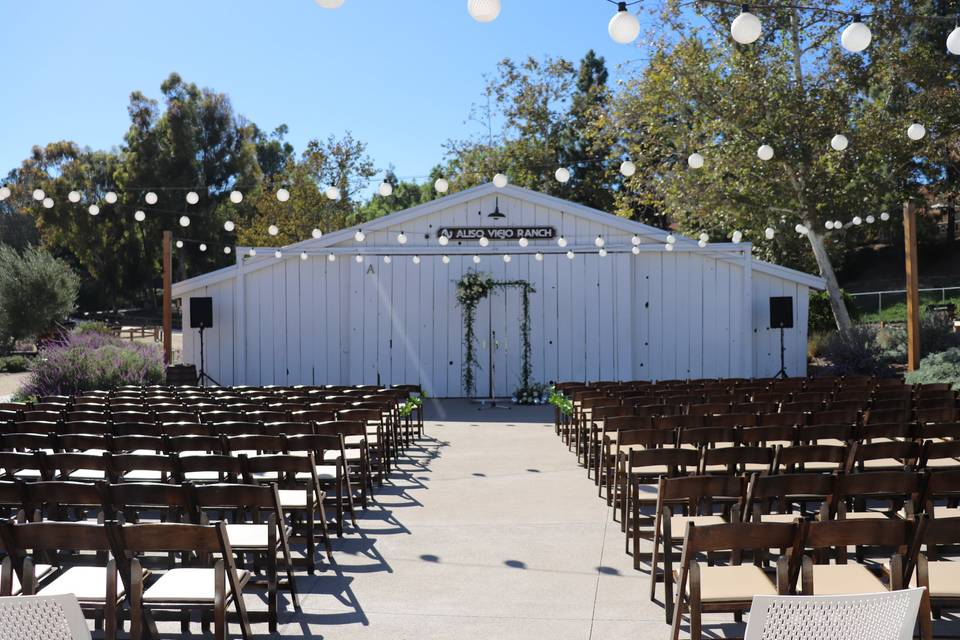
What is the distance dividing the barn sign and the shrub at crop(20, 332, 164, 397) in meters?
6.81

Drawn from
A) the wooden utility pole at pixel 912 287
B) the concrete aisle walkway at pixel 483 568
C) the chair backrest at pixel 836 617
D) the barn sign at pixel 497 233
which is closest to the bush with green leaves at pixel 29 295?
the barn sign at pixel 497 233

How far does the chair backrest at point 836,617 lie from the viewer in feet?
10.2

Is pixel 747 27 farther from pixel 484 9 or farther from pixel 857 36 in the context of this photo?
pixel 484 9

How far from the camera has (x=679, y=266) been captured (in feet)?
63.6

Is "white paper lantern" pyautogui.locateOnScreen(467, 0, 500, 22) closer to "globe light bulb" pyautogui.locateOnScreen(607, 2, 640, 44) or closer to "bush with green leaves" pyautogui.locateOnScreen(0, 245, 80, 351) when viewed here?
"globe light bulb" pyautogui.locateOnScreen(607, 2, 640, 44)

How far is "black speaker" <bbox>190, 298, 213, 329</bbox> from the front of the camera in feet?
61.6

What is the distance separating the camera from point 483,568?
5.99 m

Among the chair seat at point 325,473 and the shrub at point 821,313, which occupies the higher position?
the shrub at point 821,313

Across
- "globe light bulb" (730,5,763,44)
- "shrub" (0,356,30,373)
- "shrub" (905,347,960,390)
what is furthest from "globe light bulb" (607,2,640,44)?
"shrub" (0,356,30,373)

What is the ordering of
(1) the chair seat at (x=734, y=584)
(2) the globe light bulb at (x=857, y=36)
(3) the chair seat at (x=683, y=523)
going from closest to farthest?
(1) the chair seat at (x=734, y=584)
(3) the chair seat at (x=683, y=523)
(2) the globe light bulb at (x=857, y=36)

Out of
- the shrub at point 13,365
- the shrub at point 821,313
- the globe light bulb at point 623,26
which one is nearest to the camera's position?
the globe light bulb at point 623,26

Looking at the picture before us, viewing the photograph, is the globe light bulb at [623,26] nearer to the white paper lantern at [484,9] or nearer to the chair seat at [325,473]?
the white paper lantern at [484,9]

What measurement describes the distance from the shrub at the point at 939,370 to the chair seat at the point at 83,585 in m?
13.4

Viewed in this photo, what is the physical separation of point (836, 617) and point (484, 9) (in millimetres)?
5145
